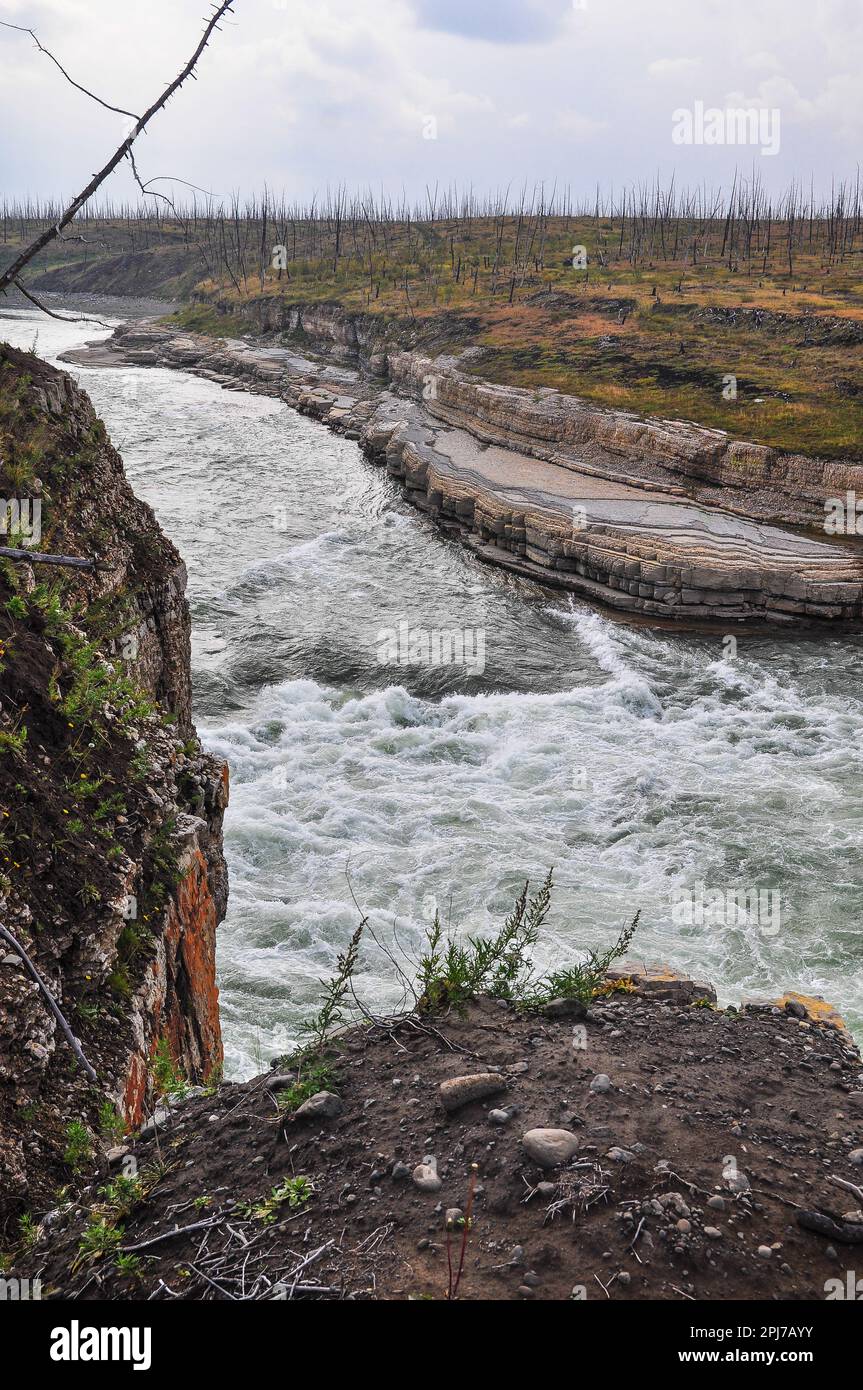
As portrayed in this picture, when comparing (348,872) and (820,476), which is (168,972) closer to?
(348,872)

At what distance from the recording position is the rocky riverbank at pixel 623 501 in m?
22.3

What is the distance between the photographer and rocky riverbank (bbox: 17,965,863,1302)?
11.5ft

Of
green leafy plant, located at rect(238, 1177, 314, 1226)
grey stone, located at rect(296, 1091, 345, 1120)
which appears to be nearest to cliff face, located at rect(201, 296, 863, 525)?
grey stone, located at rect(296, 1091, 345, 1120)

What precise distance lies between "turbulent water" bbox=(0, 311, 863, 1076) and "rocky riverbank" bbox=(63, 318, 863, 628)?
3.59 feet

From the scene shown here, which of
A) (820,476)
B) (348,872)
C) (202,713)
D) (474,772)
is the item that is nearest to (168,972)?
(348,872)

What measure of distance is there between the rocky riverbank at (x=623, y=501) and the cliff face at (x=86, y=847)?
16.5 m

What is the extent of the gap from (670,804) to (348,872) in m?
5.33

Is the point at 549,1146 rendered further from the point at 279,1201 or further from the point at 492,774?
the point at 492,774

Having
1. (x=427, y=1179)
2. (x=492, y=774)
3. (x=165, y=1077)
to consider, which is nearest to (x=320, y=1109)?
(x=427, y=1179)

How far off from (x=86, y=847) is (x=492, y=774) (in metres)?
10.2

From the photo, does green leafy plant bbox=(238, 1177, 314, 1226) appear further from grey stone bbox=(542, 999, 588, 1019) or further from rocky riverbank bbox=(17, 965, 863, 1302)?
grey stone bbox=(542, 999, 588, 1019)

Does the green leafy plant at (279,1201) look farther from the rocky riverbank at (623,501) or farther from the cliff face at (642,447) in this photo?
the cliff face at (642,447)
